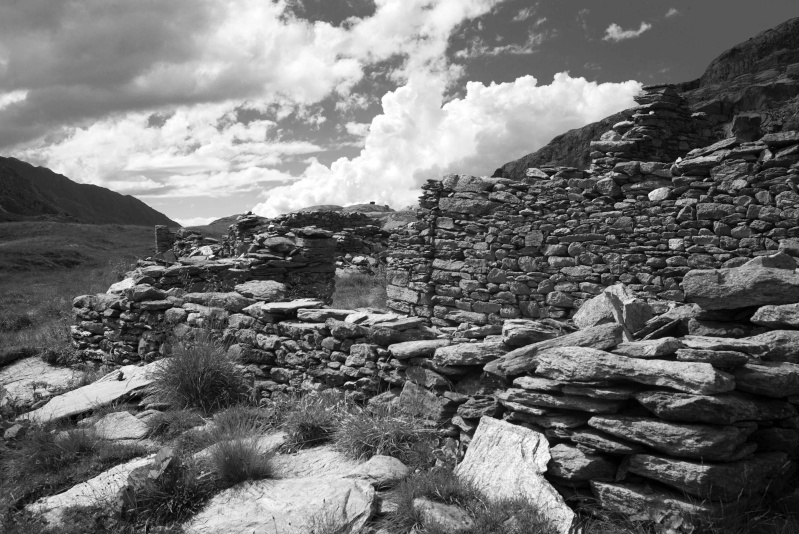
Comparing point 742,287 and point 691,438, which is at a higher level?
point 742,287

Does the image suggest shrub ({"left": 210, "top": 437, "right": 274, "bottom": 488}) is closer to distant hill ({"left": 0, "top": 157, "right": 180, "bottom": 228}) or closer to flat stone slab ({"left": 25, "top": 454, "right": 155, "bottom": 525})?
flat stone slab ({"left": 25, "top": 454, "right": 155, "bottom": 525})

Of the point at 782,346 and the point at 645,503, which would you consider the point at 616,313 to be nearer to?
the point at 782,346

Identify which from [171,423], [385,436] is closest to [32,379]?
[171,423]

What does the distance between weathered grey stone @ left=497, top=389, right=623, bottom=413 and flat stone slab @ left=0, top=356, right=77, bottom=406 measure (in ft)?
24.9

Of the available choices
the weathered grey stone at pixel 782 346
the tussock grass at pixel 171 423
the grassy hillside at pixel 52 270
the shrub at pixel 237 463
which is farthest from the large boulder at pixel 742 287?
the grassy hillside at pixel 52 270

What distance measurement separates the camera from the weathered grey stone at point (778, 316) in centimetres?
427

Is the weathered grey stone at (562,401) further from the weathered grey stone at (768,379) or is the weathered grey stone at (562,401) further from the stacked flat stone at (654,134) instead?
the stacked flat stone at (654,134)

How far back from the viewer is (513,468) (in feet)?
13.5

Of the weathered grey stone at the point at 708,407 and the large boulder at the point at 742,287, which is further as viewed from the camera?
the large boulder at the point at 742,287

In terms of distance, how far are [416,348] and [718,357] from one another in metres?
2.79

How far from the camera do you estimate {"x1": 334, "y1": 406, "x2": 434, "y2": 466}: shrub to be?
194 inches

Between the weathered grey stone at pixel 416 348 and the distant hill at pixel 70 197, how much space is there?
321 ft

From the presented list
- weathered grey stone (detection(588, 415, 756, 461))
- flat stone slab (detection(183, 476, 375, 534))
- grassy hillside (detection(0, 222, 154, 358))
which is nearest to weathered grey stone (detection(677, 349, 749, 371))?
weathered grey stone (detection(588, 415, 756, 461))

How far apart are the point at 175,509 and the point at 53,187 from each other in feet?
497
